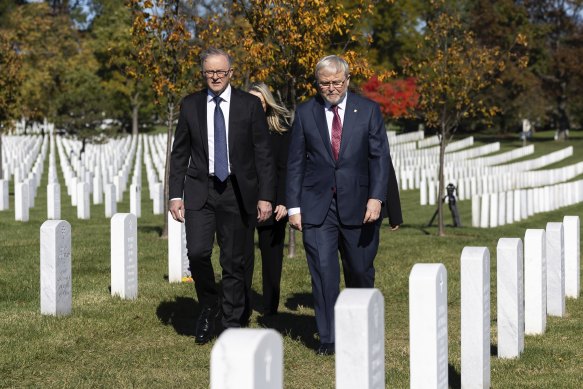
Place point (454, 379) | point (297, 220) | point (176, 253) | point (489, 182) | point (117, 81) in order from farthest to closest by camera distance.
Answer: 1. point (117, 81)
2. point (489, 182)
3. point (176, 253)
4. point (297, 220)
5. point (454, 379)

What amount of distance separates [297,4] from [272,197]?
20.7 feet

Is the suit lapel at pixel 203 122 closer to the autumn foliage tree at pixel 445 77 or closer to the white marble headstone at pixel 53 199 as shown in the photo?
the autumn foliage tree at pixel 445 77

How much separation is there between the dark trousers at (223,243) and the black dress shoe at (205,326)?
0.25ft

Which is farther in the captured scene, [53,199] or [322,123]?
[53,199]

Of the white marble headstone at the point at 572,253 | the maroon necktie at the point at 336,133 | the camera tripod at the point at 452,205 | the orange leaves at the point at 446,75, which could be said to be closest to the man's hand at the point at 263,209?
the maroon necktie at the point at 336,133

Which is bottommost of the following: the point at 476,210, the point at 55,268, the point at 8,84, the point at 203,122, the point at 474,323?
the point at 474,323

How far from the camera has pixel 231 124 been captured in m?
7.66

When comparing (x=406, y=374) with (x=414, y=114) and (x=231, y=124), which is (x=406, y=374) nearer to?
(x=231, y=124)

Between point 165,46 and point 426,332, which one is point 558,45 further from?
point 426,332

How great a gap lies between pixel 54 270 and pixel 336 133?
2779 millimetres

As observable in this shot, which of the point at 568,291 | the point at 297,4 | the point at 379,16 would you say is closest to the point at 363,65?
the point at 297,4

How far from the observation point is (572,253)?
34.8 ft

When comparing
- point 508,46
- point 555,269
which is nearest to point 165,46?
point 555,269

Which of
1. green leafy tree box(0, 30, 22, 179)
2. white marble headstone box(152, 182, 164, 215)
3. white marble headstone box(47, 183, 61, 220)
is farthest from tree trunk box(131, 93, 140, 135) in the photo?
white marble headstone box(47, 183, 61, 220)
